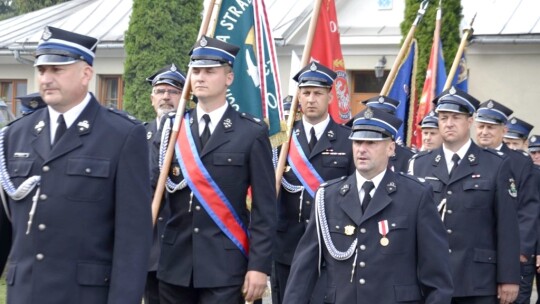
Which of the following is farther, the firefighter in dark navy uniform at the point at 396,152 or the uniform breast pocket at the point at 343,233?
the firefighter in dark navy uniform at the point at 396,152

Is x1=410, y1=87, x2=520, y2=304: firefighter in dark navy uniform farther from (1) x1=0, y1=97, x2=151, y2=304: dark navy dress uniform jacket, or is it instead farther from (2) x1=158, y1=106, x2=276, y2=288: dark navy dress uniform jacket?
(1) x1=0, y1=97, x2=151, y2=304: dark navy dress uniform jacket

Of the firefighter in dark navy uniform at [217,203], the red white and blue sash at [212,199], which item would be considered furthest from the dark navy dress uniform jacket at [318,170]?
the red white and blue sash at [212,199]

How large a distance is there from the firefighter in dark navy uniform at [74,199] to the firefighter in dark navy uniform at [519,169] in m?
6.05

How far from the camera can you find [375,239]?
21.4ft

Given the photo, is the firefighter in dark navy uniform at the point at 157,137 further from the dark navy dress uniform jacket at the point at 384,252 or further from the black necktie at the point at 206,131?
the dark navy dress uniform jacket at the point at 384,252

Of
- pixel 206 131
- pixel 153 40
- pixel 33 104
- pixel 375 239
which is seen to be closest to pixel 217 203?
pixel 206 131

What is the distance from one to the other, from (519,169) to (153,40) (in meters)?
12.0

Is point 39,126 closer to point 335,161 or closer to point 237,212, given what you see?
point 237,212

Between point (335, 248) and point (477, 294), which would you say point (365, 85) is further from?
point (335, 248)

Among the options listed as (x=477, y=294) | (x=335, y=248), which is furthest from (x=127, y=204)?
(x=477, y=294)

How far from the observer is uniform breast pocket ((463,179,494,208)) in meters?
8.76

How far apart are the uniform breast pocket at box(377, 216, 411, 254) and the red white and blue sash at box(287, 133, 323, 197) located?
2.35 meters

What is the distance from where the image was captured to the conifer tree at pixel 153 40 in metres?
21.9

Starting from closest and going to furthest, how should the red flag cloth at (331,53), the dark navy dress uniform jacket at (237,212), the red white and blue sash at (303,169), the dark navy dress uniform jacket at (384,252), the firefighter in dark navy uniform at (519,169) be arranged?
the dark navy dress uniform jacket at (384,252) → the dark navy dress uniform jacket at (237,212) → the red white and blue sash at (303,169) → the red flag cloth at (331,53) → the firefighter in dark navy uniform at (519,169)
